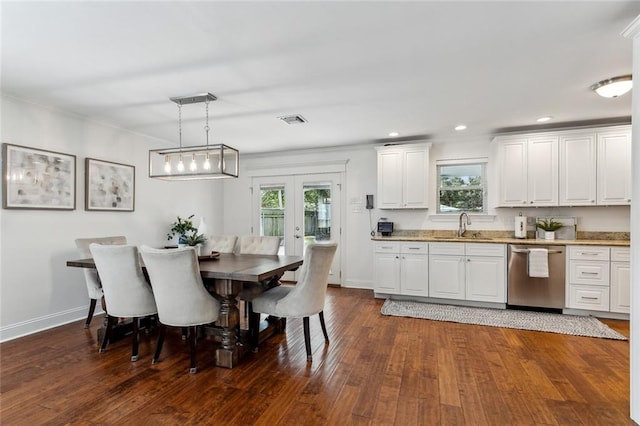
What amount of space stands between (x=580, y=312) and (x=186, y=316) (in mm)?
4525

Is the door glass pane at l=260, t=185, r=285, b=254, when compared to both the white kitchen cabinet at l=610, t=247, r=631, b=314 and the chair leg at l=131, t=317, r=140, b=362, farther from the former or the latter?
the white kitchen cabinet at l=610, t=247, r=631, b=314

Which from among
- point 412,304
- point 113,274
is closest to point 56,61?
point 113,274

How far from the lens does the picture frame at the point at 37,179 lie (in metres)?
3.09

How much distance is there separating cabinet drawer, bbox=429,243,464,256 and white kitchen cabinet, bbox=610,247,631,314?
165 cm

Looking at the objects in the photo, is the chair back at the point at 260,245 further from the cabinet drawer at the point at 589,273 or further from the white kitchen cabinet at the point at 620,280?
the white kitchen cabinet at the point at 620,280

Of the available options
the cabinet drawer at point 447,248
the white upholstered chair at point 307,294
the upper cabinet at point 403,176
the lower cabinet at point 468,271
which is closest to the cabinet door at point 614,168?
Result: the lower cabinet at point 468,271

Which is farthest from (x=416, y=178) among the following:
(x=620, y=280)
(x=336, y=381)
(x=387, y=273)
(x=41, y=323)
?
(x=41, y=323)

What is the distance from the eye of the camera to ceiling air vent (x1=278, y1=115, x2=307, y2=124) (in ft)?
12.5

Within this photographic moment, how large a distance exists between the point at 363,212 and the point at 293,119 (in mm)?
2138

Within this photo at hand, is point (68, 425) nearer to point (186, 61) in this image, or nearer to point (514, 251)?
point (186, 61)

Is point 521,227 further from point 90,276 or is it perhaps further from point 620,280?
point 90,276

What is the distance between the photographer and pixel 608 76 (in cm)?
273

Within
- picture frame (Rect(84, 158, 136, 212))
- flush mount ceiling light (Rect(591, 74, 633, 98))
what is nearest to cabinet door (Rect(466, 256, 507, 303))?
flush mount ceiling light (Rect(591, 74, 633, 98))

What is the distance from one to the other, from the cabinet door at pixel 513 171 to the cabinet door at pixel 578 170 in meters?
0.42
